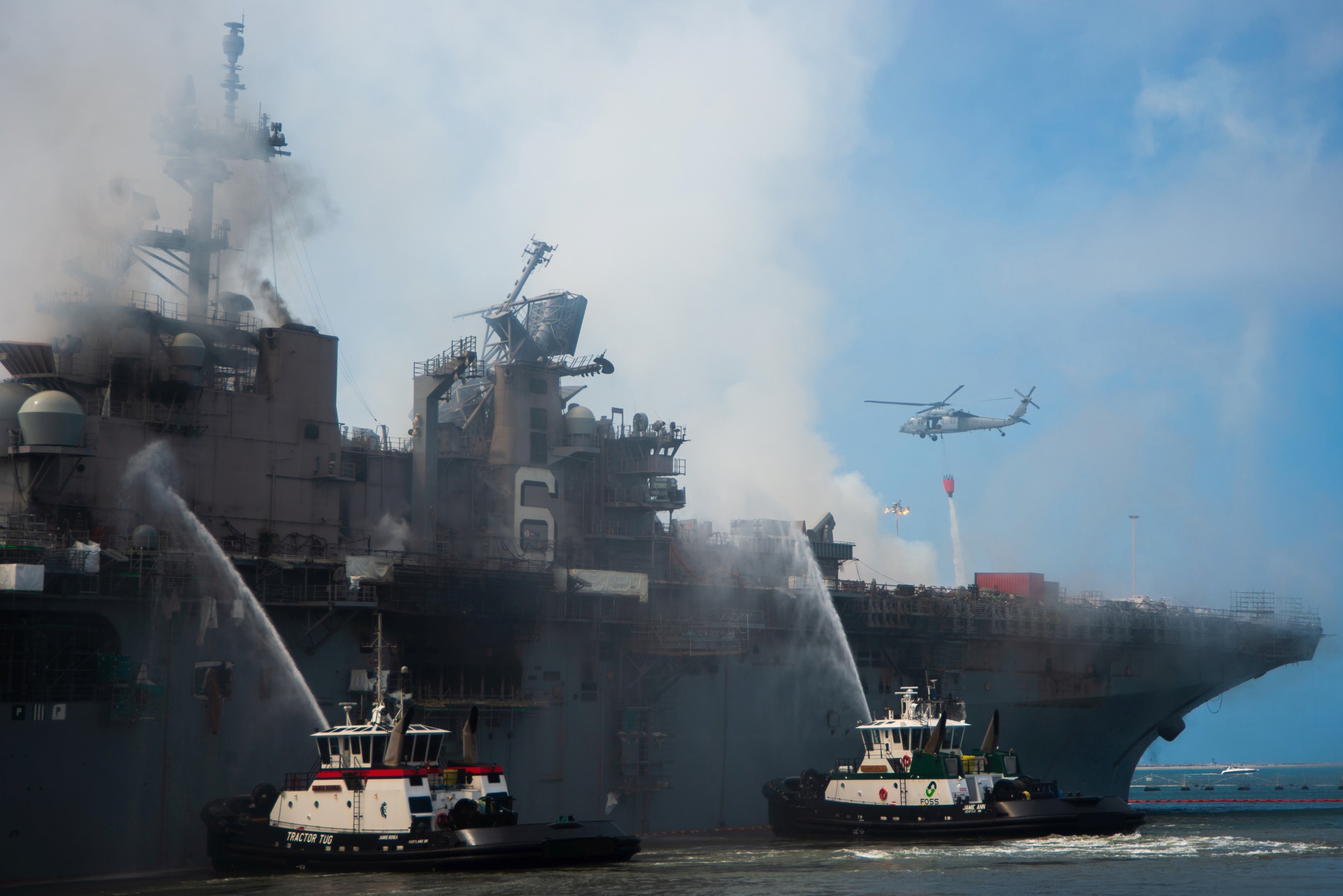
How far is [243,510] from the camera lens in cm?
4516

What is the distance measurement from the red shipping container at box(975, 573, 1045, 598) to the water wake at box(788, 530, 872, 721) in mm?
13400

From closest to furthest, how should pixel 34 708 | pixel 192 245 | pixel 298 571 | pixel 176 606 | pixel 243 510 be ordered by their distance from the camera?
pixel 34 708, pixel 176 606, pixel 298 571, pixel 243 510, pixel 192 245

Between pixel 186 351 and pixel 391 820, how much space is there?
58.0ft

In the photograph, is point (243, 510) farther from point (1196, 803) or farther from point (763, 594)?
point (1196, 803)

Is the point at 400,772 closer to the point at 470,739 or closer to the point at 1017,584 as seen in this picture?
the point at 470,739

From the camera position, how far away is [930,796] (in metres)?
42.7

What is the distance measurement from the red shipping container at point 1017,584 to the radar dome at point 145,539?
39.4 meters

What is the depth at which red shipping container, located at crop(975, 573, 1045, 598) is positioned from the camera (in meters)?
66.1

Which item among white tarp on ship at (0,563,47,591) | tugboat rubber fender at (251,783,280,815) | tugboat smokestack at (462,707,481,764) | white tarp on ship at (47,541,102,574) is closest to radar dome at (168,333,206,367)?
white tarp on ship at (47,541,102,574)

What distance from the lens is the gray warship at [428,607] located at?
3784 centimetres

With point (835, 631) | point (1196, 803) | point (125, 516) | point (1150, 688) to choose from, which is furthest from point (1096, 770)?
point (125, 516)

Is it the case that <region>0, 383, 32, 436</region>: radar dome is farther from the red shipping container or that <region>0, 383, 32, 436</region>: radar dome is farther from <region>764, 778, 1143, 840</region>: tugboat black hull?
the red shipping container

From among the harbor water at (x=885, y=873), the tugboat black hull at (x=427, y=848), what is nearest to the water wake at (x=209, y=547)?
the tugboat black hull at (x=427, y=848)

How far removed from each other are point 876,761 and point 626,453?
61.8 feet
